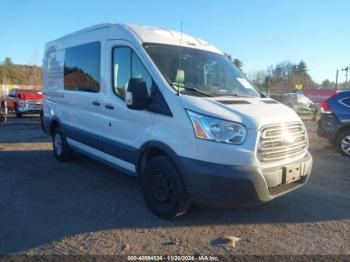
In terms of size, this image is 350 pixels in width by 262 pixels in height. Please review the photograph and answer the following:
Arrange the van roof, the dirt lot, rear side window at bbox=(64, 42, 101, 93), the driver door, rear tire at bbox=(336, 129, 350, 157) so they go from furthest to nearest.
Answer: rear tire at bbox=(336, 129, 350, 157), rear side window at bbox=(64, 42, 101, 93), the van roof, the driver door, the dirt lot

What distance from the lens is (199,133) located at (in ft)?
12.2

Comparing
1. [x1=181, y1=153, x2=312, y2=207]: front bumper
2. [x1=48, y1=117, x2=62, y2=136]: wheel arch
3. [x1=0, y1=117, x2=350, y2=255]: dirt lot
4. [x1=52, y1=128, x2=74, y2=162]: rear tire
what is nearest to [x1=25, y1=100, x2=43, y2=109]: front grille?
[x1=48, y1=117, x2=62, y2=136]: wheel arch

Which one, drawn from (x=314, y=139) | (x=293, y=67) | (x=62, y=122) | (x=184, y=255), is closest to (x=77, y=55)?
(x=62, y=122)

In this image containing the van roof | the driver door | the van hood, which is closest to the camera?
the van hood

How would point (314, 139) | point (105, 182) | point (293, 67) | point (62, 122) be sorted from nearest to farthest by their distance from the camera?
point (105, 182) < point (62, 122) < point (314, 139) < point (293, 67)

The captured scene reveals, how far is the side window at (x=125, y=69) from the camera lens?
14.6 feet

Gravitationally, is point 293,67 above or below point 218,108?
above

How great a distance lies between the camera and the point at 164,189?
4.21 m

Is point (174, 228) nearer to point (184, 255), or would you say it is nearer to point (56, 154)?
point (184, 255)

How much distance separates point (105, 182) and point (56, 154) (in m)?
2.33

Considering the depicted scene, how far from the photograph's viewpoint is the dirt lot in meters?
3.56

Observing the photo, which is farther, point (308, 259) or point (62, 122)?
point (62, 122)

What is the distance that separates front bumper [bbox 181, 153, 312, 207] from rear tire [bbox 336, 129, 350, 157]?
577 centimetres

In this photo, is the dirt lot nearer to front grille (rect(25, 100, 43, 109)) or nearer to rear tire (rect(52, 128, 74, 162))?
rear tire (rect(52, 128, 74, 162))
